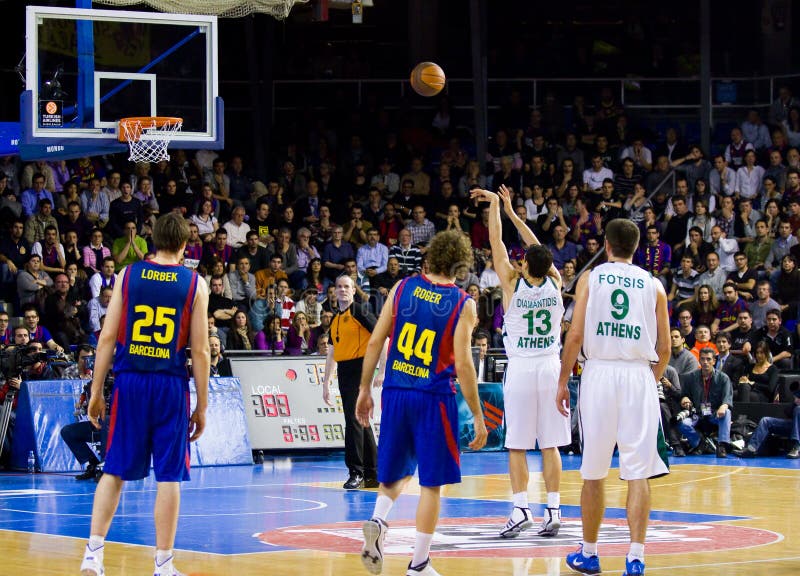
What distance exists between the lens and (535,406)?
11.2 metres

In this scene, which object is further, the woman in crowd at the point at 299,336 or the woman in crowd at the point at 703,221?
the woman in crowd at the point at 703,221

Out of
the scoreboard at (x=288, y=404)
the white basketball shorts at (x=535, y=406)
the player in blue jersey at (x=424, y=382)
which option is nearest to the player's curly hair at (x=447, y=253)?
the player in blue jersey at (x=424, y=382)

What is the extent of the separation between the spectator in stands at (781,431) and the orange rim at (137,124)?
939 centimetres

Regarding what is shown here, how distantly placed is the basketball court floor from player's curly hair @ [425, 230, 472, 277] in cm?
206

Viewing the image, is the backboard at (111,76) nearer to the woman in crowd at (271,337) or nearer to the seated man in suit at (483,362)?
the woman in crowd at (271,337)

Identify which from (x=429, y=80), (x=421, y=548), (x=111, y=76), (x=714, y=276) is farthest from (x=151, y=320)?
(x=714, y=276)

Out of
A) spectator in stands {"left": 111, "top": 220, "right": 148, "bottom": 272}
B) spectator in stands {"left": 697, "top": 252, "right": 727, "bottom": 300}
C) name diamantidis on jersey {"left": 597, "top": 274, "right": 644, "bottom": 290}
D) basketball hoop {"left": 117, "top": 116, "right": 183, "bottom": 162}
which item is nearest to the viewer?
name diamantidis on jersey {"left": 597, "top": 274, "right": 644, "bottom": 290}

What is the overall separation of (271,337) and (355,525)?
8.87 m

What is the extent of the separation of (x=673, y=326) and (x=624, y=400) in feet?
44.0

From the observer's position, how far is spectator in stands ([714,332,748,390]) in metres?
20.5

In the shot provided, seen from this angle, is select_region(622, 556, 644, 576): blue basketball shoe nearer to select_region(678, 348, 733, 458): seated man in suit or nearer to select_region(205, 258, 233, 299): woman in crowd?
select_region(678, 348, 733, 458): seated man in suit

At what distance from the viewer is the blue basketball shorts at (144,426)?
8141 mm

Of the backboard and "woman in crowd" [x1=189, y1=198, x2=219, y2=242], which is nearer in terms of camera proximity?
the backboard

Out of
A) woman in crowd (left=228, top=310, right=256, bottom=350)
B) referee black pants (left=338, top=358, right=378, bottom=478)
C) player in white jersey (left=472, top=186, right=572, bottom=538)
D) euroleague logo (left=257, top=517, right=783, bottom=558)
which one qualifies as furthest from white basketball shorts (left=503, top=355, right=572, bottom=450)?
woman in crowd (left=228, top=310, right=256, bottom=350)
